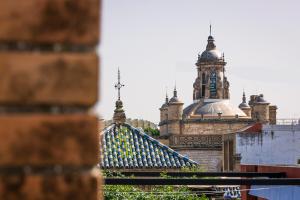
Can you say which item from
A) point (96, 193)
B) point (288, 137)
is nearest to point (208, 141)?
point (288, 137)

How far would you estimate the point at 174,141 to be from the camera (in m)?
59.3

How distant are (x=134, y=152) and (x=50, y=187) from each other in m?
20.4

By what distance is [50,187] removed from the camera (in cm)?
139

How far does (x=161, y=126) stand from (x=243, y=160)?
5268 centimetres

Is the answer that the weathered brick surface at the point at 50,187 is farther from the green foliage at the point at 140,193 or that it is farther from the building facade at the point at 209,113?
the building facade at the point at 209,113

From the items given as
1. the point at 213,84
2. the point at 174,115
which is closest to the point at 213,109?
the point at 213,84

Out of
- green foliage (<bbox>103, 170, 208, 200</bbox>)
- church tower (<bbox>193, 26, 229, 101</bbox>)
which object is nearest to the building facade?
church tower (<bbox>193, 26, 229, 101</bbox>)

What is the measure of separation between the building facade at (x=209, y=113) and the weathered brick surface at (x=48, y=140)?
185 ft

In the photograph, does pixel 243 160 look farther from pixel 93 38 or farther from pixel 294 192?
pixel 93 38

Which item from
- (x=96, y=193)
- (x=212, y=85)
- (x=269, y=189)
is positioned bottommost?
(x=269, y=189)

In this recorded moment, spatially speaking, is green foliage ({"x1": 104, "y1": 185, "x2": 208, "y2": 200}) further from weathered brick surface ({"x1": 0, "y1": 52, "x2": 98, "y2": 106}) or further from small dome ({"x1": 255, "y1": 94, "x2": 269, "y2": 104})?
small dome ({"x1": 255, "y1": 94, "x2": 269, "y2": 104})

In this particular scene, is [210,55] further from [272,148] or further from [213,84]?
[272,148]

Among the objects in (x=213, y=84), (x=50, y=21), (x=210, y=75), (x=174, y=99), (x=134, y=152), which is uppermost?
(x=210, y=75)

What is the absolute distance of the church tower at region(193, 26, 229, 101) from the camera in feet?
235
